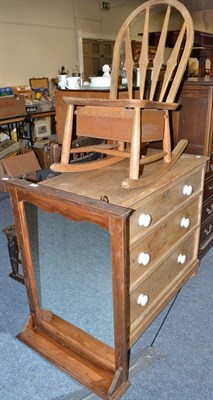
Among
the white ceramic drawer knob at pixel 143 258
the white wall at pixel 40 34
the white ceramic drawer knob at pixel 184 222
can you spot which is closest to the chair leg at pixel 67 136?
the white ceramic drawer knob at pixel 143 258

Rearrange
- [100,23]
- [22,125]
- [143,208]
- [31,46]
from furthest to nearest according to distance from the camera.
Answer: [100,23] → [31,46] → [22,125] → [143,208]

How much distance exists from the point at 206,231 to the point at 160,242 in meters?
0.81

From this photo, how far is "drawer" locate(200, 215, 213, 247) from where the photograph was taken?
2.08 meters

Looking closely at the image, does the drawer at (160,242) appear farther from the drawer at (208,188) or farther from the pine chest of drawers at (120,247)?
the drawer at (208,188)

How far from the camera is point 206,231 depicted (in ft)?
7.02

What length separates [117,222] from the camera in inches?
40.0

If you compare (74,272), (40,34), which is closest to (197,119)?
(74,272)

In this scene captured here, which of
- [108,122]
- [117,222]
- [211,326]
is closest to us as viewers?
[117,222]

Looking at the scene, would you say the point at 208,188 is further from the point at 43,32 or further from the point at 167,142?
the point at 43,32

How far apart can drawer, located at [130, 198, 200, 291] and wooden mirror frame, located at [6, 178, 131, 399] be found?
17cm

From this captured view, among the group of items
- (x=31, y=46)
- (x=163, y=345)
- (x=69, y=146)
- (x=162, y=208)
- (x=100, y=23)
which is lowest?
(x=163, y=345)

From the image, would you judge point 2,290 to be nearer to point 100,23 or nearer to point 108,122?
point 108,122

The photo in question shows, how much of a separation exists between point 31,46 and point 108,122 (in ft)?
13.7

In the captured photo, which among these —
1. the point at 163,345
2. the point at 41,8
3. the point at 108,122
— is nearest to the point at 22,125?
the point at 41,8
